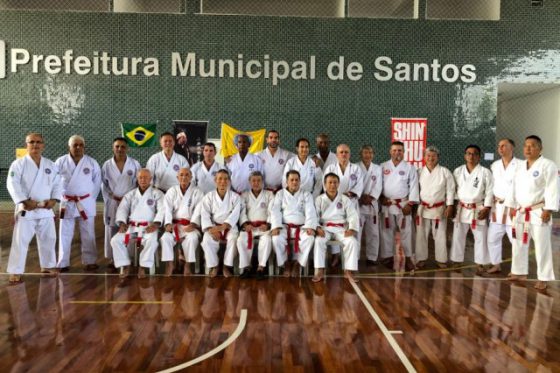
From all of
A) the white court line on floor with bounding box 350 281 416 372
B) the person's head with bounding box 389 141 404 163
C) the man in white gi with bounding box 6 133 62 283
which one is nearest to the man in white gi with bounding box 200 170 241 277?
the white court line on floor with bounding box 350 281 416 372

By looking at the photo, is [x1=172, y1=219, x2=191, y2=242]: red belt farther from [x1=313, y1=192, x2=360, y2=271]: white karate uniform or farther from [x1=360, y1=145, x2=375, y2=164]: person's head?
[x1=360, y1=145, x2=375, y2=164]: person's head

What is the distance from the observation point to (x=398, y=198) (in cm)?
578

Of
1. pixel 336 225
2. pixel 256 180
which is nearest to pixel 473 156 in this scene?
pixel 336 225

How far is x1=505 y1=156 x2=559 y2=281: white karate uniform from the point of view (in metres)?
4.68

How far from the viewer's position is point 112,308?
12.8ft

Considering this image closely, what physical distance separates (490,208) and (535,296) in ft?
4.09

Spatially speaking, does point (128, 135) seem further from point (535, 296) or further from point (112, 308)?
point (535, 296)

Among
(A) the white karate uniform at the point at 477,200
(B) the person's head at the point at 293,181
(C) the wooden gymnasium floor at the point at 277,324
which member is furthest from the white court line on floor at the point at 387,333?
(A) the white karate uniform at the point at 477,200

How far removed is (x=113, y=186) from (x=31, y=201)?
0.99 metres

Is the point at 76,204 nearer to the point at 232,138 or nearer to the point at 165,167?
the point at 165,167

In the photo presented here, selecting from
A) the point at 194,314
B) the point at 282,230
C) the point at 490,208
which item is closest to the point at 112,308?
the point at 194,314

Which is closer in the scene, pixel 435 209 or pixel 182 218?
pixel 182 218

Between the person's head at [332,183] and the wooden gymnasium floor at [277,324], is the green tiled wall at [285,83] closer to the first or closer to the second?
the person's head at [332,183]

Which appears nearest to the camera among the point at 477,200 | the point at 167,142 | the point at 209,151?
the point at 477,200
